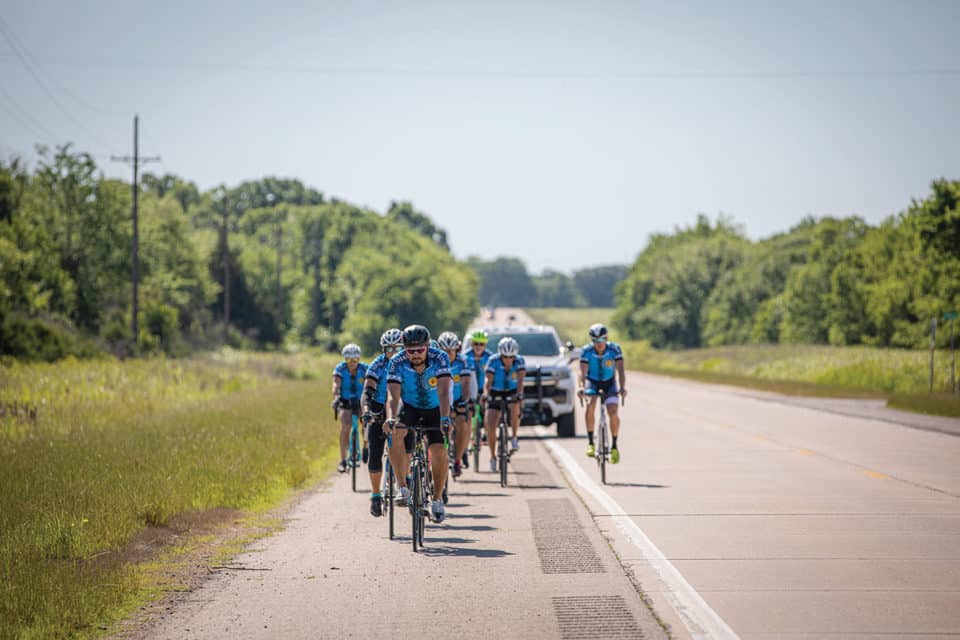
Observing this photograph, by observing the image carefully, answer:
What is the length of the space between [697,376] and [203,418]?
54.4 metres

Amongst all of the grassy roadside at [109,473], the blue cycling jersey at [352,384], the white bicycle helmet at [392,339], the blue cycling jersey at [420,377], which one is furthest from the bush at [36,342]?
the blue cycling jersey at [420,377]

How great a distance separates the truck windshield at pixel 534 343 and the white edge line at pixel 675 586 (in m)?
10.6

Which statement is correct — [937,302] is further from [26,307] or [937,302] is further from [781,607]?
[781,607]

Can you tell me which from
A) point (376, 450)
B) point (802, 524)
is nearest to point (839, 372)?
point (802, 524)

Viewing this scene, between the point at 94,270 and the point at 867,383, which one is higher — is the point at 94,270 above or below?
above

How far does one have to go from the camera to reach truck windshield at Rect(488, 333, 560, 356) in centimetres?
2564

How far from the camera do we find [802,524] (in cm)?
1193

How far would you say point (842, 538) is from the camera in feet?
36.0

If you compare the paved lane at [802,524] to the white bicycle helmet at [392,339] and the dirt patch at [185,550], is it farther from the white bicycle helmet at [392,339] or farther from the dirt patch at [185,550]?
the dirt patch at [185,550]

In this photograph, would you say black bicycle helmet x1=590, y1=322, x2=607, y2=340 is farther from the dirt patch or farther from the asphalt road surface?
the dirt patch

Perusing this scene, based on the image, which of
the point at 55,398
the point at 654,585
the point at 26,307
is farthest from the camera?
the point at 26,307

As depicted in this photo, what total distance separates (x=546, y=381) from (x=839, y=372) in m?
38.6

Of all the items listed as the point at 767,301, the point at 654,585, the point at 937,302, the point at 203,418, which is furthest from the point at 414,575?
the point at 767,301

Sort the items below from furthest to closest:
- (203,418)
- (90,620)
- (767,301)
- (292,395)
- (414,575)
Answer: (767,301) → (292,395) → (203,418) → (414,575) → (90,620)
